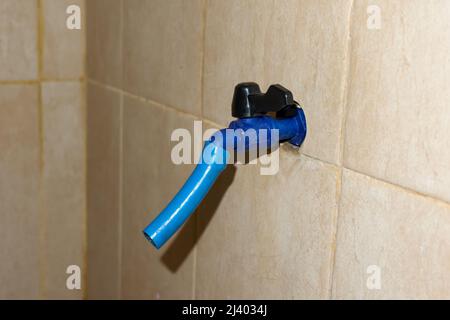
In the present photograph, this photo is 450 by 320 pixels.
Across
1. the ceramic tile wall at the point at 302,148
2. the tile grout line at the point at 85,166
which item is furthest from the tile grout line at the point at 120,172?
the tile grout line at the point at 85,166

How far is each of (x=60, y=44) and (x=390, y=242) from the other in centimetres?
63

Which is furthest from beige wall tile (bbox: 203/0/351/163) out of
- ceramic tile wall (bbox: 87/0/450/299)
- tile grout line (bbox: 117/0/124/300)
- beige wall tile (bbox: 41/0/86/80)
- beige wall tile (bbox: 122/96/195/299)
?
beige wall tile (bbox: 41/0/86/80)

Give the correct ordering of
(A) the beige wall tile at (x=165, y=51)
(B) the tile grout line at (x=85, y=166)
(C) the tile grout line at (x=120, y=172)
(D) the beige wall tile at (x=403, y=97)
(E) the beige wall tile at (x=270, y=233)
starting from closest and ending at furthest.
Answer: (D) the beige wall tile at (x=403, y=97)
(E) the beige wall tile at (x=270, y=233)
(A) the beige wall tile at (x=165, y=51)
(C) the tile grout line at (x=120, y=172)
(B) the tile grout line at (x=85, y=166)

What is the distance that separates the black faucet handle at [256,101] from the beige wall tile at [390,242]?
0.08 m

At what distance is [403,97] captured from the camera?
453 mm

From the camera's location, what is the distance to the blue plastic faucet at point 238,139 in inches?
19.4

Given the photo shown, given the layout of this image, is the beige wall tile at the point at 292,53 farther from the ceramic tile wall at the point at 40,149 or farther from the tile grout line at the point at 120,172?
the ceramic tile wall at the point at 40,149

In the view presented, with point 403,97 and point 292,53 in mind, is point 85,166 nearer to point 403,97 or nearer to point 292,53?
point 292,53

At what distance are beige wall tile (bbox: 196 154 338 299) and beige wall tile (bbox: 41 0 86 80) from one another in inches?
14.1

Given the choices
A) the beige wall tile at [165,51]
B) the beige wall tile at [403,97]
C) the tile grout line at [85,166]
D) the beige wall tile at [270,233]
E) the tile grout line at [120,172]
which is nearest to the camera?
the beige wall tile at [403,97]

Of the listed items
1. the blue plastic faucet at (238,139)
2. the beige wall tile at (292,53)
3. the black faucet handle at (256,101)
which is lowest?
the blue plastic faucet at (238,139)
